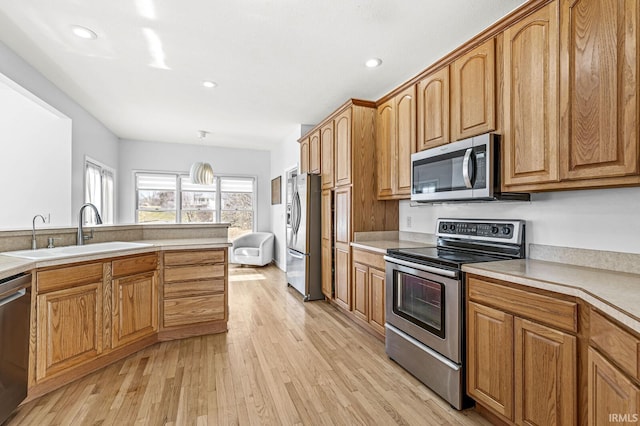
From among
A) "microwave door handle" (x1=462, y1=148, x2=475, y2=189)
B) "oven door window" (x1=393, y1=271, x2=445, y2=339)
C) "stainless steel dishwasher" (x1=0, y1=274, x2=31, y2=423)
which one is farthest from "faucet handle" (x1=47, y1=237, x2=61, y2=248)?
"microwave door handle" (x1=462, y1=148, x2=475, y2=189)

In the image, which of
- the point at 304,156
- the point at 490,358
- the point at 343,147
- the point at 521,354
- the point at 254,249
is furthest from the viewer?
the point at 254,249

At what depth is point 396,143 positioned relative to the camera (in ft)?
9.85

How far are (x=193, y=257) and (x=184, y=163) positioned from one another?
14.0 feet

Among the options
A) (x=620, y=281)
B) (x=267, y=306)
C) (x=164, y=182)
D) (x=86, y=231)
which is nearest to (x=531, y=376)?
(x=620, y=281)

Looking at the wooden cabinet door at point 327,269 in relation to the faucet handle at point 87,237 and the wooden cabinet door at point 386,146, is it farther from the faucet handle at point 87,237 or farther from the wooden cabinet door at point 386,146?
the faucet handle at point 87,237

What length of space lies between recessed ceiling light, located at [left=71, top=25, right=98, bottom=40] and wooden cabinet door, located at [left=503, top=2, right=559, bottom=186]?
301 cm

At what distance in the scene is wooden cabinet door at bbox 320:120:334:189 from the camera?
3.76 meters

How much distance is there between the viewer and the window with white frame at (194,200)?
6.31 m

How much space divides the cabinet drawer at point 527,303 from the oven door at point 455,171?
2.11ft

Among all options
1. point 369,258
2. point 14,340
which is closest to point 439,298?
point 369,258

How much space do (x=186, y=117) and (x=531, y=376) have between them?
493 centimetres

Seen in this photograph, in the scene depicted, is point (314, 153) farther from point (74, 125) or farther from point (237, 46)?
point (74, 125)

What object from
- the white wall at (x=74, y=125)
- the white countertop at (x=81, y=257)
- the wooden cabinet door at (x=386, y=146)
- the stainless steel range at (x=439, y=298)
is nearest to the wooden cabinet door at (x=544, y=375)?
the stainless steel range at (x=439, y=298)

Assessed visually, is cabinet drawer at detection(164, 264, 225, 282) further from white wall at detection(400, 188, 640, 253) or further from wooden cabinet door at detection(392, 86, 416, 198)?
white wall at detection(400, 188, 640, 253)
